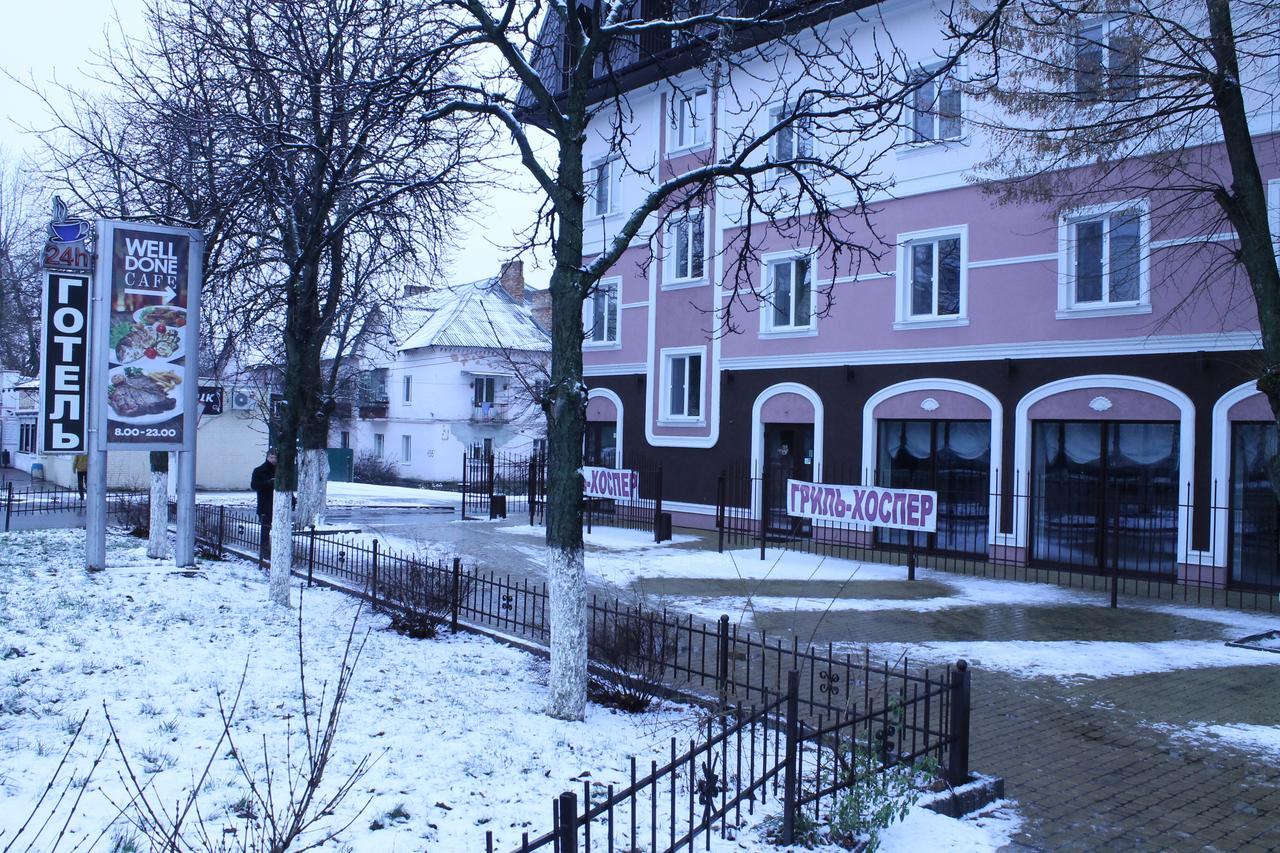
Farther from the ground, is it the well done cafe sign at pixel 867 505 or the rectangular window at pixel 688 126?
the rectangular window at pixel 688 126

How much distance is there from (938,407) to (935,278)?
100 inches

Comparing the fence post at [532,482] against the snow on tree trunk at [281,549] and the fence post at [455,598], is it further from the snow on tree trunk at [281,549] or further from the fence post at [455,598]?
the fence post at [455,598]

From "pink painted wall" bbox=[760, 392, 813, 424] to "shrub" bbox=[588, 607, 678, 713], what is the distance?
12.9 m

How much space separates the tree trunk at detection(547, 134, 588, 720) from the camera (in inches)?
279

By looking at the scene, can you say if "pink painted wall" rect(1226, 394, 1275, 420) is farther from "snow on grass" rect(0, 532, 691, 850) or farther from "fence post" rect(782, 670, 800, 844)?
"fence post" rect(782, 670, 800, 844)

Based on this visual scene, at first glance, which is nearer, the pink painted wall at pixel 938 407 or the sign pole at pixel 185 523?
the sign pole at pixel 185 523

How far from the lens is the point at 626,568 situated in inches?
631

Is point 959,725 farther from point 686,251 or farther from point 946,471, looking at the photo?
point 686,251

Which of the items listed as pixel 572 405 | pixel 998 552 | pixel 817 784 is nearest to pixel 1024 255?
pixel 998 552

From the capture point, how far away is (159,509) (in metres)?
14.6

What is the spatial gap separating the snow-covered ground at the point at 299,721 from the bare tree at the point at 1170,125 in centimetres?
883

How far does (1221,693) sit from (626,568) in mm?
9390

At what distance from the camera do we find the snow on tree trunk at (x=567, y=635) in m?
7.05

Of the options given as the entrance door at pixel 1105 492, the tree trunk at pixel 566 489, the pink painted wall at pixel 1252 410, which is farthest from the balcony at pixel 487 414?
the tree trunk at pixel 566 489
